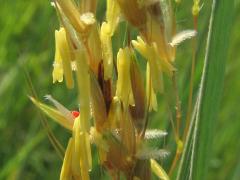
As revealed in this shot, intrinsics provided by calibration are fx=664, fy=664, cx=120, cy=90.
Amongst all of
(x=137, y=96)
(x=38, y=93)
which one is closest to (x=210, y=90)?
(x=137, y=96)

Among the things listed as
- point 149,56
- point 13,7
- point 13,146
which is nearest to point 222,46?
point 149,56

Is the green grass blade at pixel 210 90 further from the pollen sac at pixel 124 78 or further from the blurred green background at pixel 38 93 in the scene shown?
the blurred green background at pixel 38 93

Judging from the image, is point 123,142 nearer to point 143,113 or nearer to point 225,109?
point 143,113

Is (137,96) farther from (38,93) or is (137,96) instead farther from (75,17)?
(38,93)

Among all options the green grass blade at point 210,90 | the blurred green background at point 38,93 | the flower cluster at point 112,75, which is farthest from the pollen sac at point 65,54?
the blurred green background at point 38,93

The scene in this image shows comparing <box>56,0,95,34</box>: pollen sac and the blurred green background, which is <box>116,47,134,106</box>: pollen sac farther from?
the blurred green background

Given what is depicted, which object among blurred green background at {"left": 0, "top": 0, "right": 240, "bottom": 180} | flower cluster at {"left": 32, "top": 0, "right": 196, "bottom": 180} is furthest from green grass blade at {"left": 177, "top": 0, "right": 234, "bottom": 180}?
blurred green background at {"left": 0, "top": 0, "right": 240, "bottom": 180}
